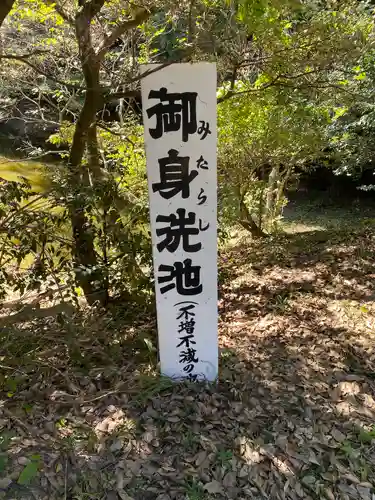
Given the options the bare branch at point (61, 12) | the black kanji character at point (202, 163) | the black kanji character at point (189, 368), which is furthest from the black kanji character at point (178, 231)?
the bare branch at point (61, 12)

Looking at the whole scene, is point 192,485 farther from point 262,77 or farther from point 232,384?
point 262,77

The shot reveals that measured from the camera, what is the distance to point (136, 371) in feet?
9.71

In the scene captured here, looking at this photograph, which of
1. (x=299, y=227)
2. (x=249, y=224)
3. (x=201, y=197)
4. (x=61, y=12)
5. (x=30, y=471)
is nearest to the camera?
(x=30, y=471)

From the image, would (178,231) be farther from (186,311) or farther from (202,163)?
(186,311)

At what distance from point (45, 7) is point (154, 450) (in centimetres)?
408

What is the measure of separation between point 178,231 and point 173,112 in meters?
0.73

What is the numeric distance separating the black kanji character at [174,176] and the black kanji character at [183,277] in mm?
452

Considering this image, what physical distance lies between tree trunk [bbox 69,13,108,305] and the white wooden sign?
0.80 meters

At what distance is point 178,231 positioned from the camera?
100 inches

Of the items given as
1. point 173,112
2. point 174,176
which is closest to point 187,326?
point 174,176

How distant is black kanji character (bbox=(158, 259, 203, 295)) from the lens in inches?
102

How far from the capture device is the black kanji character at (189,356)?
9.14ft

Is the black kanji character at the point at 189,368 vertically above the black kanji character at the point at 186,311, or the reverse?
the black kanji character at the point at 186,311

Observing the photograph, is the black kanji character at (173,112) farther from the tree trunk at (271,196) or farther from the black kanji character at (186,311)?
the tree trunk at (271,196)
